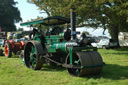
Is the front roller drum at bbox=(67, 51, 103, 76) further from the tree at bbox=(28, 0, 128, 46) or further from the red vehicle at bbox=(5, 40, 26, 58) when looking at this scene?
the tree at bbox=(28, 0, 128, 46)

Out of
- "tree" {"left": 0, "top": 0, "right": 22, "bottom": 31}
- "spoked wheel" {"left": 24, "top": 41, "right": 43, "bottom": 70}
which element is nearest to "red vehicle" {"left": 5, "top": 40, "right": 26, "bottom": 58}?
"spoked wheel" {"left": 24, "top": 41, "right": 43, "bottom": 70}

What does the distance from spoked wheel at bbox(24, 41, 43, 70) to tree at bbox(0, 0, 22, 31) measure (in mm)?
50093

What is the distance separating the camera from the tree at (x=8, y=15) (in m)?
58.6

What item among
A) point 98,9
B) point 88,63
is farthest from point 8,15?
point 88,63

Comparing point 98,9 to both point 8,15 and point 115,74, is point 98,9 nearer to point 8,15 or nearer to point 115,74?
point 115,74

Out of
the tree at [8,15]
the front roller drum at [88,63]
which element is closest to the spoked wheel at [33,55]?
the front roller drum at [88,63]

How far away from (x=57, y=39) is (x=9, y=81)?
253 centimetres

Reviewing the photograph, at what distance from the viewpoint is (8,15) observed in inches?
2387

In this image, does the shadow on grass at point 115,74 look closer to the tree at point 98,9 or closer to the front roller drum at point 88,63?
the front roller drum at point 88,63

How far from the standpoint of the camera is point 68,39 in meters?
7.59

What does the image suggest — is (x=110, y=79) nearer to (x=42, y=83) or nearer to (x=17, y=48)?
(x=42, y=83)

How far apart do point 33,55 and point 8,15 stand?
5535cm

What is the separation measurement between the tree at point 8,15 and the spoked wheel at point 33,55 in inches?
1972

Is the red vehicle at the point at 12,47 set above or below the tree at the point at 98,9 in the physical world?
below
